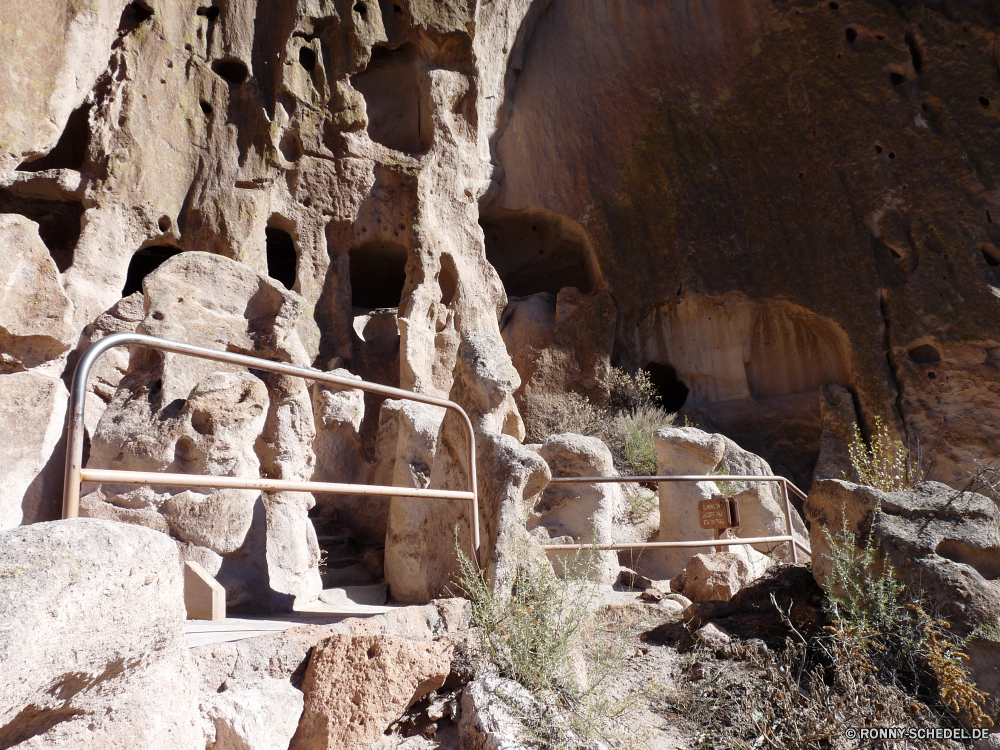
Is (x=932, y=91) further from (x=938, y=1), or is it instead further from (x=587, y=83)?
(x=587, y=83)

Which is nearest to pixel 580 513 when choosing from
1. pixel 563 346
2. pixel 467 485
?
pixel 467 485

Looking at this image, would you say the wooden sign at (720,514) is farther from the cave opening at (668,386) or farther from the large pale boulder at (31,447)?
the cave opening at (668,386)

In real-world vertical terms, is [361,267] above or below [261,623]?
above

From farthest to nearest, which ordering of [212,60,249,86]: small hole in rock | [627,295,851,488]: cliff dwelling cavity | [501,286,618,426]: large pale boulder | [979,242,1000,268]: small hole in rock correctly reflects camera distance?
[627,295,851,488]: cliff dwelling cavity → [501,286,618,426]: large pale boulder → [979,242,1000,268]: small hole in rock → [212,60,249,86]: small hole in rock

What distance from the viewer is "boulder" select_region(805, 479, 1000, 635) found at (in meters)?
3.25

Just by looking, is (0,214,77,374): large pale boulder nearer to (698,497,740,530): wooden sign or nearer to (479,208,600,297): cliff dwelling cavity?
(698,497,740,530): wooden sign

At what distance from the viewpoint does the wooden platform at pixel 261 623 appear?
8.52 ft

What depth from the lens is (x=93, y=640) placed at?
1604 mm

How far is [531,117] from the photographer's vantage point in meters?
13.8

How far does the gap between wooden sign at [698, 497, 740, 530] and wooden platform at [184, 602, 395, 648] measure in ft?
8.24

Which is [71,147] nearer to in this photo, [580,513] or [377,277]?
[377,277]

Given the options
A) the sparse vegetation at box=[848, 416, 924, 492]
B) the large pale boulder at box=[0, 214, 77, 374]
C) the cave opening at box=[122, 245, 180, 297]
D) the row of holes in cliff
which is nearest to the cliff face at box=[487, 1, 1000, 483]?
the sparse vegetation at box=[848, 416, 924, 492]

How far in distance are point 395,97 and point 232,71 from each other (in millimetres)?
2811

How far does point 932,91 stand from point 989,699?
12428 mm
